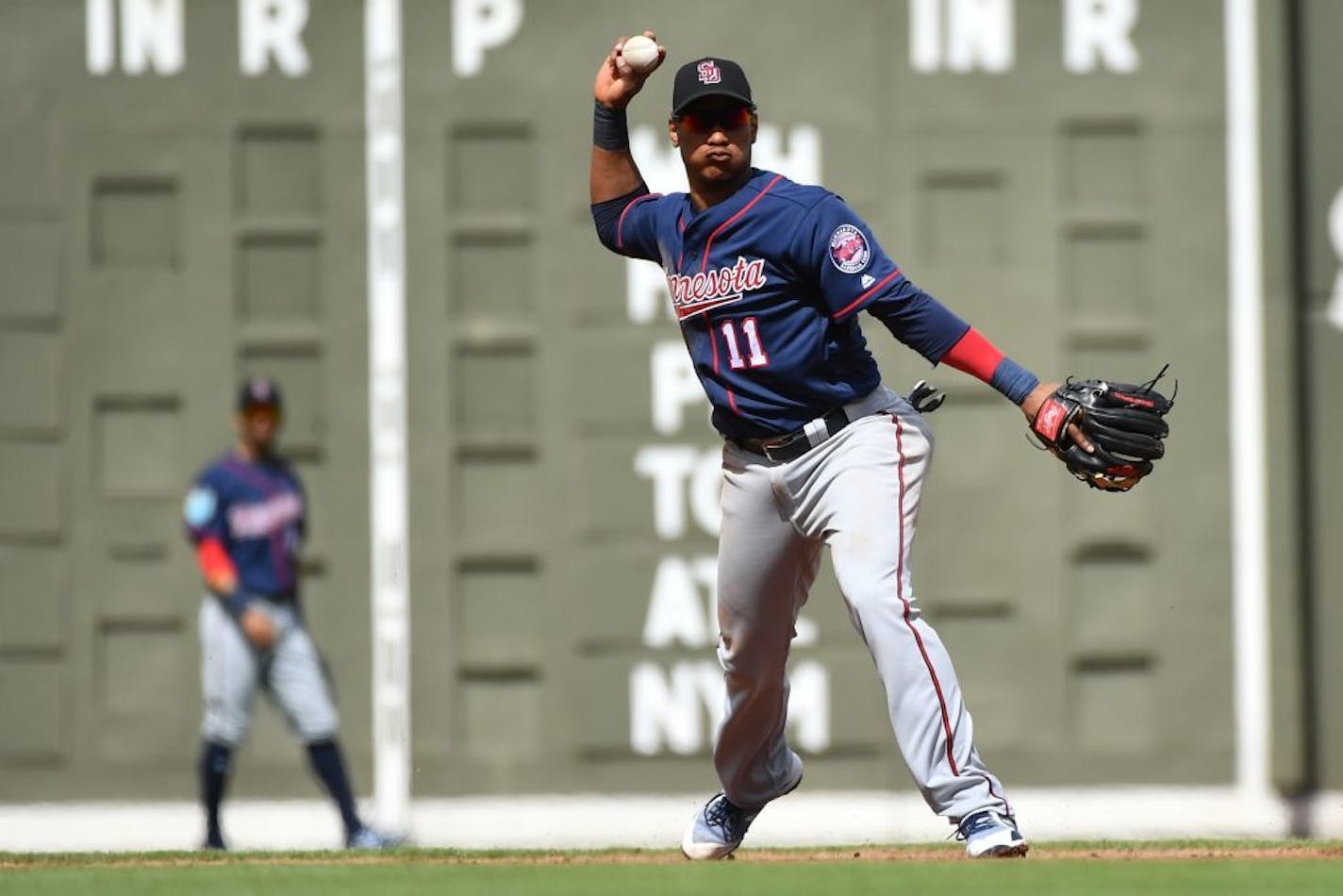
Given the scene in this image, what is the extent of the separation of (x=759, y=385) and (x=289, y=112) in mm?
3472

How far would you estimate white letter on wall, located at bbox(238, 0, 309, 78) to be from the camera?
25.5 feet

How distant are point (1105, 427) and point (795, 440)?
69 centimetres

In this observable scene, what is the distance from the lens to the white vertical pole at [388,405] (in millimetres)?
7793

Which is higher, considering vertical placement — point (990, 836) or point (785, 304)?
point (785, 304)

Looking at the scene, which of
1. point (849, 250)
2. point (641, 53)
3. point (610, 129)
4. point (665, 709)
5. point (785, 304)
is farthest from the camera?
point (665, 709)

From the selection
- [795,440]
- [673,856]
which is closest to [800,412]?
[795,440]

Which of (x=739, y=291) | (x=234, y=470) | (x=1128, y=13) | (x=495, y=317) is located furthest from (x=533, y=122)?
(x=739, y=291)

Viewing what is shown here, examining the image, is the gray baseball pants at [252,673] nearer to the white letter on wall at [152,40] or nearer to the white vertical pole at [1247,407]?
the white letter on wall at [152,40]

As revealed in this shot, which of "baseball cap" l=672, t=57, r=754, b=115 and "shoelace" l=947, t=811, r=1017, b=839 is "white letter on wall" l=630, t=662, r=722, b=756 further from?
"baseball cap" l=672, t=57, r=754, b=115

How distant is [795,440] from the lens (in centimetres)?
491

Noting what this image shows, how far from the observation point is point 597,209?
5.23 meters

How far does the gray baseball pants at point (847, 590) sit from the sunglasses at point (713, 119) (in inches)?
27.4

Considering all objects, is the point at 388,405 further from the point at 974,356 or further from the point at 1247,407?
the point at 974,356

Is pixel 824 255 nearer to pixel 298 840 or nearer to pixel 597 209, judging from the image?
pixel 597 209
